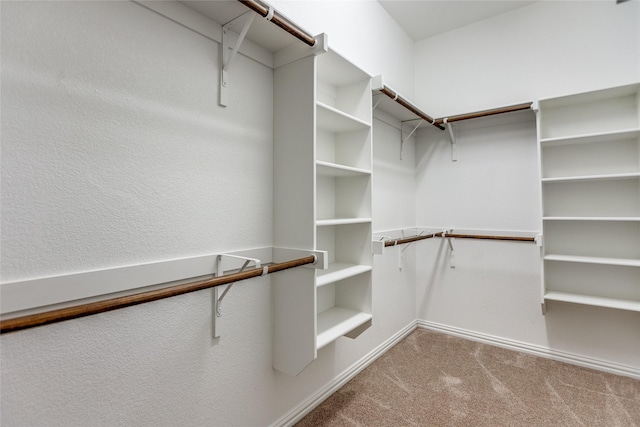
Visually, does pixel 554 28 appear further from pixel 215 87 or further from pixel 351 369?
pixel 351 369

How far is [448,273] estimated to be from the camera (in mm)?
2910

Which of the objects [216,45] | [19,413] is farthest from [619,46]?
[19,413]

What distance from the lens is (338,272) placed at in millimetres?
1731

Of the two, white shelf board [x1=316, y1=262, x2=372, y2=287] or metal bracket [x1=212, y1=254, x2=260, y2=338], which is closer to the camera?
metal bracket [x1=212, y1=254, x2=260, y2=338]

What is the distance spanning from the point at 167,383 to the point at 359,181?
54.2 inches

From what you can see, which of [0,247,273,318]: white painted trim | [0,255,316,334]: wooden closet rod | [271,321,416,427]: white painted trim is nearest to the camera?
[0,255,316,334]: wooden closet rod

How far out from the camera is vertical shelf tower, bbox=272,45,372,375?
4.77 feet

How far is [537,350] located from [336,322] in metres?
1.87

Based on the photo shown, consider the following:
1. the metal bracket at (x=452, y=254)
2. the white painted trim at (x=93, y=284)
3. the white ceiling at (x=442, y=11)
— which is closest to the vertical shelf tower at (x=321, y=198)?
the white painted trim at (x=93, y=284)

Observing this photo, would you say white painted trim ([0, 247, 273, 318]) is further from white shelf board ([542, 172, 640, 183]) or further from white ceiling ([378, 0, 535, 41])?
white ceiling ([378, 0, 535, 41])

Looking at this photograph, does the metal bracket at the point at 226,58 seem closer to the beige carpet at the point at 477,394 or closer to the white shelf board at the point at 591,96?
the beige carpet at the point at 477,394

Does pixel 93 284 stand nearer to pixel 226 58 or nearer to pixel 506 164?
pixel 226 58

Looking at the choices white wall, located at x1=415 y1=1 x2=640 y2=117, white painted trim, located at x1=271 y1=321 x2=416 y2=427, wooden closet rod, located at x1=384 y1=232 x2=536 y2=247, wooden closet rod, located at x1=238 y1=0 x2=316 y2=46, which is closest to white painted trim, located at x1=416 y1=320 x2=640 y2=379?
white painted trim, located at x1=271 y1=321 x2=416 y2=427

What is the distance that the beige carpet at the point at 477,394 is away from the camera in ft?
5.64
